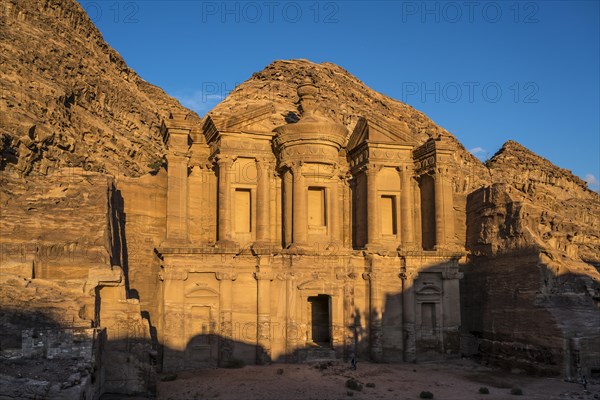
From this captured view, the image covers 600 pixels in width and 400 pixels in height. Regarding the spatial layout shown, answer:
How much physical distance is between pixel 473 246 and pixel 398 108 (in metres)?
26.4

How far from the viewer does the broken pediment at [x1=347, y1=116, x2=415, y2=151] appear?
27141mm

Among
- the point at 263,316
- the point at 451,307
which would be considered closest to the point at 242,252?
the point at 263,316

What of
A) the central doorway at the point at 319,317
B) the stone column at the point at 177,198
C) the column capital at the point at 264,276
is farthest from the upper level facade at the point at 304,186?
the central doorway at the point at 319,317

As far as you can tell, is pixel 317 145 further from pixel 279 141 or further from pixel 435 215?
pixel 435 215

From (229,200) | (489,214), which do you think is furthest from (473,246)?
(229,200)

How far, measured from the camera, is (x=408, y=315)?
83.0ft

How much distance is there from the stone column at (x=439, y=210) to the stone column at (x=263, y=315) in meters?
9.06

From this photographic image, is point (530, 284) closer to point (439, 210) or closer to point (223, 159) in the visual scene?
point (439, 210)

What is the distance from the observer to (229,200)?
25.0 m

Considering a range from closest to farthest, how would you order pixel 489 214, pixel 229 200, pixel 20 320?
pixel 20 320
pixel 229 200
pixel 489 214

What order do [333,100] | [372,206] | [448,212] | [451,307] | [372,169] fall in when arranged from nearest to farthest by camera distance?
1. [451,307]
2. [372,206]
3. [372,169]
4. [448,212]
5. [333,100]

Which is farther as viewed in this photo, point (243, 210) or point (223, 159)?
point (243, 210)

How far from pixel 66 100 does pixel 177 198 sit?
1759cm

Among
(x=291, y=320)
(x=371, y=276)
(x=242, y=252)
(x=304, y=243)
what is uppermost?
(x=304, y=243)
